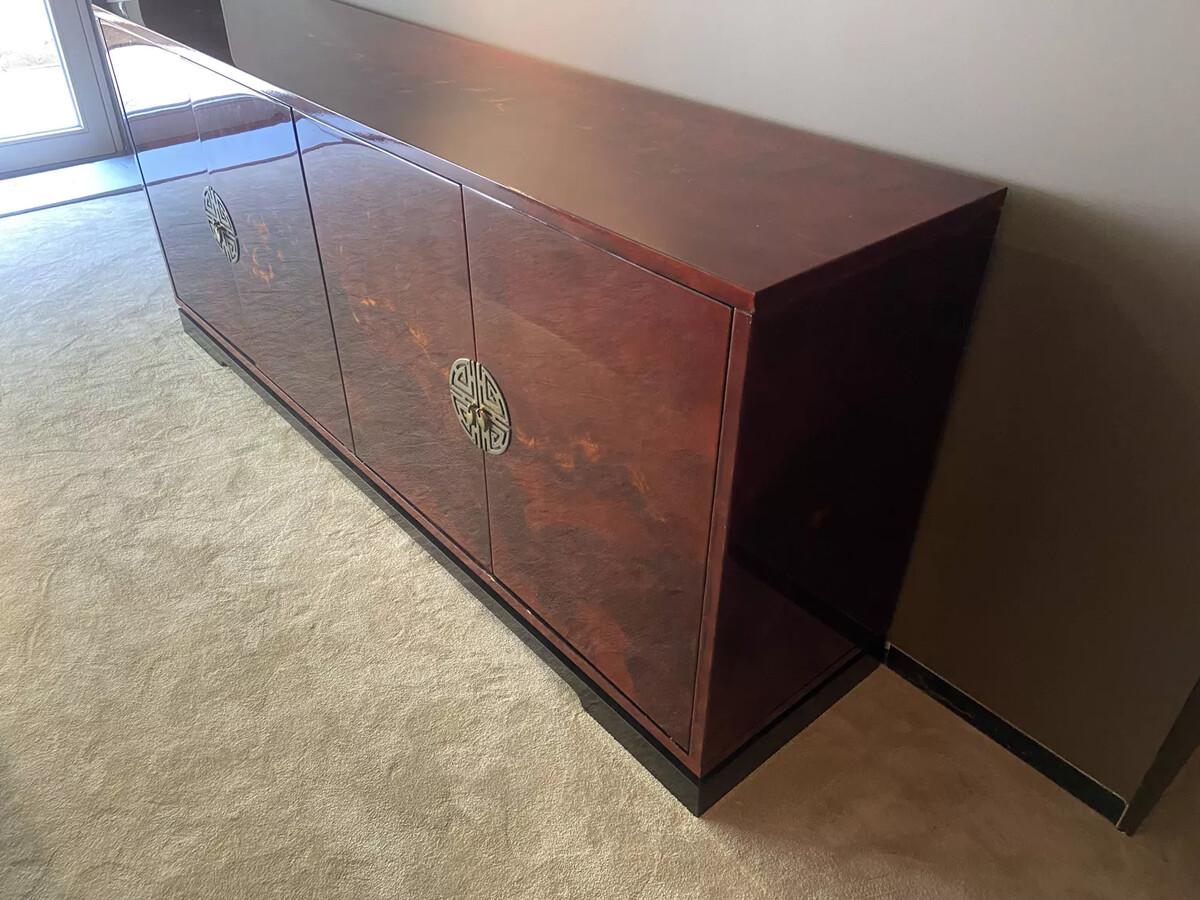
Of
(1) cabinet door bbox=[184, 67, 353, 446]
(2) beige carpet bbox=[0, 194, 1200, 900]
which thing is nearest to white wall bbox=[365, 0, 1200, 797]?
(2) beige carpet bbox=[0, 194, 1200, 900]

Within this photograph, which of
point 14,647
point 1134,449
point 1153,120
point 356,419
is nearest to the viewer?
point 1153,120

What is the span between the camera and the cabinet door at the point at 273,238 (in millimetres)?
1528

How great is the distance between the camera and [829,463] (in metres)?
1.08

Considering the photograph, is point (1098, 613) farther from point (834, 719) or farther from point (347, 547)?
point (347, 547)

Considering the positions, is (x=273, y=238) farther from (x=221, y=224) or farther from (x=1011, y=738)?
(x=1011, y=738)

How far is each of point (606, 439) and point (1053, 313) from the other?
0.55 m

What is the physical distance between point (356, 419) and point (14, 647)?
68 centimetres

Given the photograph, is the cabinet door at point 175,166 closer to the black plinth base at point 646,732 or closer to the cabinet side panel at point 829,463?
the black plinth base at point 646,732

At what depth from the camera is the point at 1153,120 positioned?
3.01ft

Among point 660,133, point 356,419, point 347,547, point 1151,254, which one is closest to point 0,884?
point 347,547

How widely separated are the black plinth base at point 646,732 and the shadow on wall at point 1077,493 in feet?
0.70

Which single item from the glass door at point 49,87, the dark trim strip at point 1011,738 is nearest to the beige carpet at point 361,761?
the dark trim strip at point 1011,738

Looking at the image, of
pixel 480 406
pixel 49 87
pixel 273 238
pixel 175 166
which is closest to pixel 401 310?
pixel 480 406

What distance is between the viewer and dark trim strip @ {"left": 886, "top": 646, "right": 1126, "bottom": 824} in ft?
4.14
